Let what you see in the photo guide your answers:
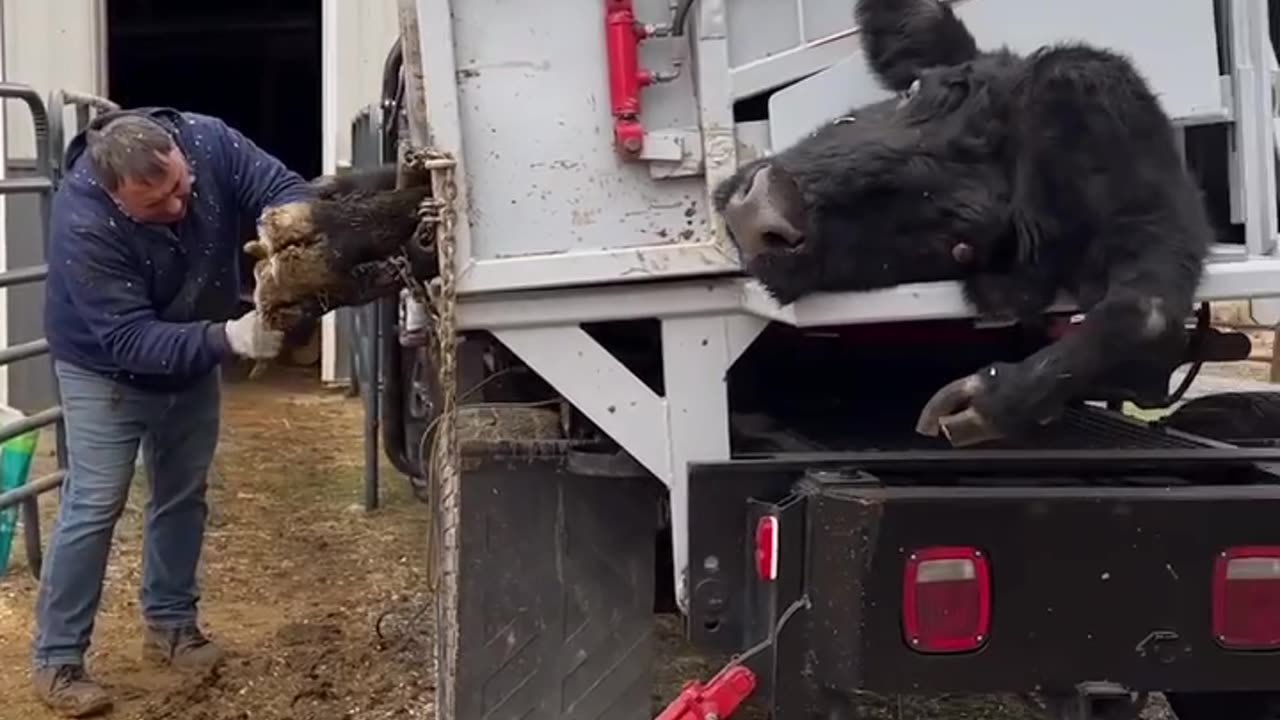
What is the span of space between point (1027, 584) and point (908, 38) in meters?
0.90

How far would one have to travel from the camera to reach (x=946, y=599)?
240 cm

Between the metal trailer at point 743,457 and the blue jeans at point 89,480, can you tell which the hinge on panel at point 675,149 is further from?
the blue jeans at point 89,480

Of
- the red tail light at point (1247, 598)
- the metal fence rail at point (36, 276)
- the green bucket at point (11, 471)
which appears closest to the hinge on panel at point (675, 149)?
the red tail light at point (1247, 598)

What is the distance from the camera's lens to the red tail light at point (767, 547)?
249cm

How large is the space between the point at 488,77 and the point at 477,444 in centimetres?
70

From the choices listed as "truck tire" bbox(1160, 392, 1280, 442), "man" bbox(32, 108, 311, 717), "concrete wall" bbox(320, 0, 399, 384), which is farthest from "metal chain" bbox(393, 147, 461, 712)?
"concrete wall" bbox(320, 0, 399, 384)

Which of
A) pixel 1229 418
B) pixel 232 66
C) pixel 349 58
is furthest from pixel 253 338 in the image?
pixel 232 66

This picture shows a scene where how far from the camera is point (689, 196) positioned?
8.84 feet

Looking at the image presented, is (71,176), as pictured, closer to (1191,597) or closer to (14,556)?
(14,556)

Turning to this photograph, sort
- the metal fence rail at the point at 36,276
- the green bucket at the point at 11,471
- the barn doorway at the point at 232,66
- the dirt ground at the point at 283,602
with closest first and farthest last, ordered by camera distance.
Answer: the dirt ground at the point at 283,602
the metal fence rail at the point at 36,276
the green bucket at the point at 11,471
the barn doorway at the point at 232,66

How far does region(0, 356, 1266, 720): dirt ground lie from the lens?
13.6ft

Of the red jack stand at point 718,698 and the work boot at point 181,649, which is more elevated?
the red jack stand at point 718,698

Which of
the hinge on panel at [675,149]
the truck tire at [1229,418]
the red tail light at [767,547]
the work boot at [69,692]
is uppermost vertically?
the hinge on panel at [675,149]

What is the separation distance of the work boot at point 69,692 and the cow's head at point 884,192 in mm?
2442
